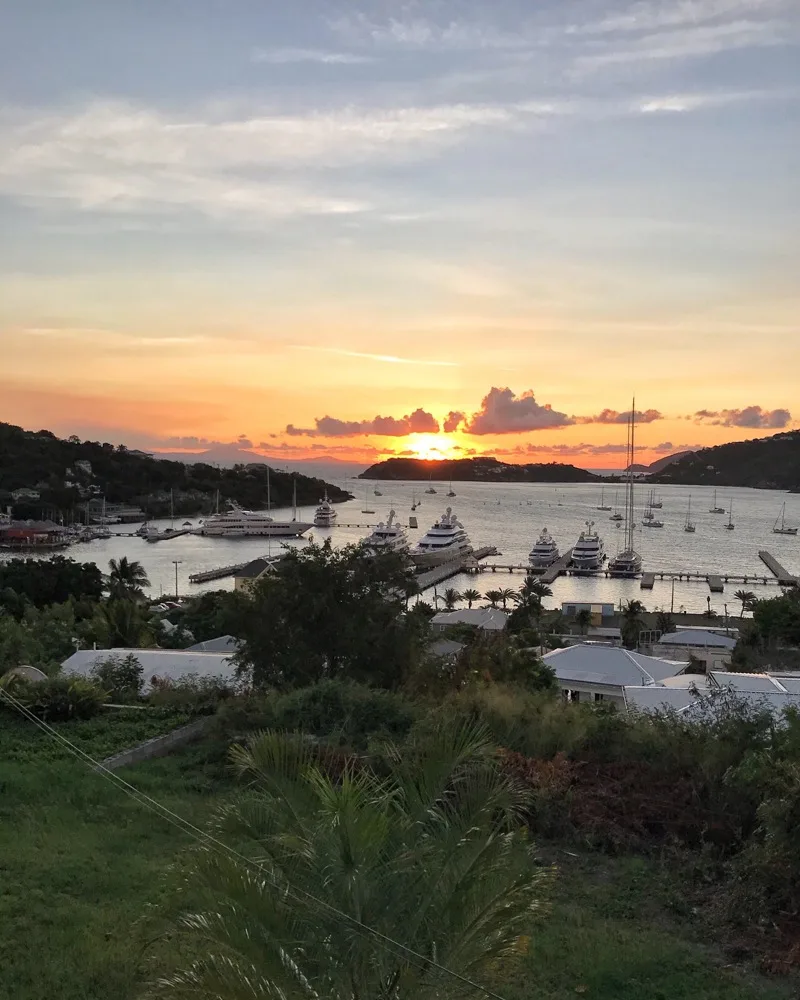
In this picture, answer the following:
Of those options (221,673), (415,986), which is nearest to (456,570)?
(221,673)

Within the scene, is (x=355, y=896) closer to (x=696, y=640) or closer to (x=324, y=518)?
(x=696, y=640)

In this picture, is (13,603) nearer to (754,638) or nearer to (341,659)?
(341,659)

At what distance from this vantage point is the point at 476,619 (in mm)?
31078

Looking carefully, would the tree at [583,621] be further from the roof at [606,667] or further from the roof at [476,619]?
the roof at [606,667]

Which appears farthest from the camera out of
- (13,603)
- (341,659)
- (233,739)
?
(13,603)

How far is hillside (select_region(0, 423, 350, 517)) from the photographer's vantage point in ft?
330

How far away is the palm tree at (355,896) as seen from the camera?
8.73ft

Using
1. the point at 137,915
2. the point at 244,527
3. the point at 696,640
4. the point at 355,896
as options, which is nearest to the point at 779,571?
the point at 696,640

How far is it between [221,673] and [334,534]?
A: 75304mm

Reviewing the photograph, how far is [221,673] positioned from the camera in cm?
1294

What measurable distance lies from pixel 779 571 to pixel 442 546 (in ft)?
81.3

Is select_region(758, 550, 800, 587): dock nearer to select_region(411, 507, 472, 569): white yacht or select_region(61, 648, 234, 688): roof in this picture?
select_region(411, 507, 472, 569): white yacht

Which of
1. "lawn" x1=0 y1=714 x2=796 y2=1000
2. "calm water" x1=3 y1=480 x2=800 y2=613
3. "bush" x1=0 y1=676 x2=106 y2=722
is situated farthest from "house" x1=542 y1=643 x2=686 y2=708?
"calm water" x1=3 y1=480 x2=800 y2=613

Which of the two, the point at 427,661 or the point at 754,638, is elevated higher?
the point at 427,661
